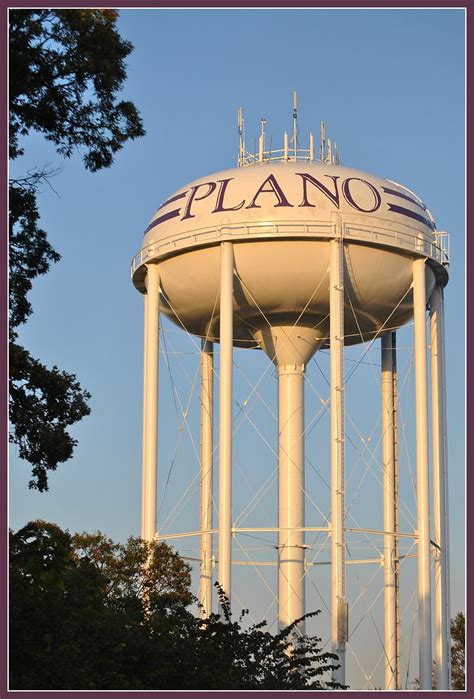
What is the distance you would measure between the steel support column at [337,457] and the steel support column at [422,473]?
1.85 metres

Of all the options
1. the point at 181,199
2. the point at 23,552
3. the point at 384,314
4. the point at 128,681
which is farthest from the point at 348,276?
the point at 128,681

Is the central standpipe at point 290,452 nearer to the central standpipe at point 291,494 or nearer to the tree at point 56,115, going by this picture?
the central standpipe at point 291,494

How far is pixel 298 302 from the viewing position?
101 ft

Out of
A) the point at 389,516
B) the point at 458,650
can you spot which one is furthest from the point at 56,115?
the point at 458,650

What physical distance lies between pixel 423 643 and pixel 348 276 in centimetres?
815

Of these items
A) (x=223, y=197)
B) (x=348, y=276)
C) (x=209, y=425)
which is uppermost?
(x=223, y=197)

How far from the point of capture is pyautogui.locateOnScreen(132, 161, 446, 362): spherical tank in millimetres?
29516

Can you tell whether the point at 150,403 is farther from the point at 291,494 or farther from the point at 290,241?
the point at 290,241

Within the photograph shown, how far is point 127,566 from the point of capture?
98.9 feet

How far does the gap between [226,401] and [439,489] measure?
5.76m

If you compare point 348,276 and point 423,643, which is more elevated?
point 348,276

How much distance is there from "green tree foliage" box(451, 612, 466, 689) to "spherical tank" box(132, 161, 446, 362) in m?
18.5

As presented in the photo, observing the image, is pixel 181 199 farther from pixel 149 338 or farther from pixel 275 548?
pixel 275 548

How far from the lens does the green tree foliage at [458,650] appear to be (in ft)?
151
